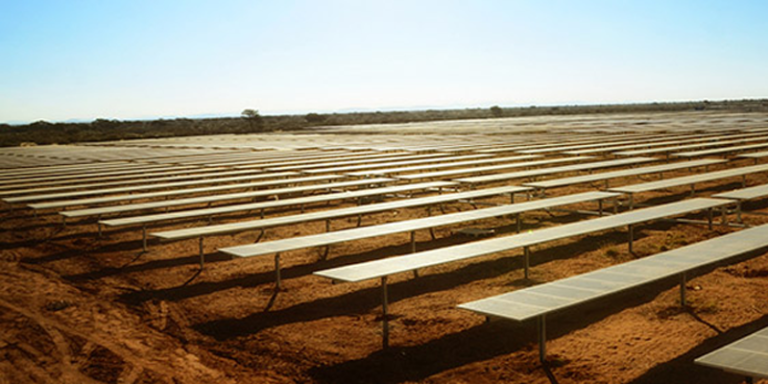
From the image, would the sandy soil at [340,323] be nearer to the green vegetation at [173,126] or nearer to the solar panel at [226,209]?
the solar panel at [226,209]

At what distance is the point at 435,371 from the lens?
5031 millimetres

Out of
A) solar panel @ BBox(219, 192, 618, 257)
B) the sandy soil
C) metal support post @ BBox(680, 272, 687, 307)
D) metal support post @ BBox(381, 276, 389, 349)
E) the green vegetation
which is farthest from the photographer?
the green vegetation

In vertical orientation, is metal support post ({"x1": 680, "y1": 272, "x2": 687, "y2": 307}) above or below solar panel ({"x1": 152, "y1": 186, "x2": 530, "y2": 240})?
below

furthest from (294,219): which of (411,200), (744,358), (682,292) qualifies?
(744,358)

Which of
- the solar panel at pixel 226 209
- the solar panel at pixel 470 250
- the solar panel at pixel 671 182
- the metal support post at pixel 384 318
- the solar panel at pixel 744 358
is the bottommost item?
the metal support post at pixel 384 318

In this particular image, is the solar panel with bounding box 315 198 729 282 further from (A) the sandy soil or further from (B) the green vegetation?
(B) the green vegetation

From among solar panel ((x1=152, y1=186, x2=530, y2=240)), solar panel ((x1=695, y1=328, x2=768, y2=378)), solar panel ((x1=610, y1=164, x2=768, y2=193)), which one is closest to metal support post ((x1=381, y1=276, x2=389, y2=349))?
solar panel ((x1=695, y1=328, x2=768, y2=378))

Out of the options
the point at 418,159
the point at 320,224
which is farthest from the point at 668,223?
the point at 418,159

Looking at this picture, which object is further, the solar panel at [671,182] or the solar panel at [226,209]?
the solar panel at [671,182]

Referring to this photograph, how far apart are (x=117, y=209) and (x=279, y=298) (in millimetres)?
5835

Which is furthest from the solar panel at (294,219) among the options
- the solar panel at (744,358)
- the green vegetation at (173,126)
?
the green vegetation at (173,126)

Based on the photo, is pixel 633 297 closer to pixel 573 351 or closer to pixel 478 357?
pixel 573 351

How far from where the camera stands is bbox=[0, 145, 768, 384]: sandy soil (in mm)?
5070

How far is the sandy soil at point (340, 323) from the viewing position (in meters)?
5.07
